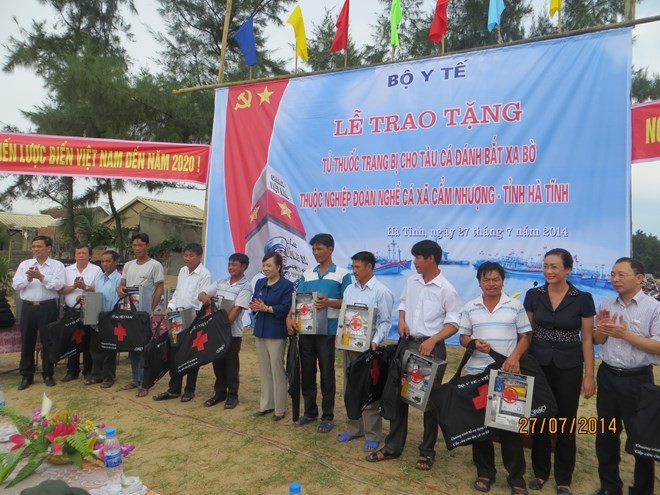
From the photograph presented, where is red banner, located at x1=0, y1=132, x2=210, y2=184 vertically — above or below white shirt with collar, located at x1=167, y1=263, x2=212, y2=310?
above

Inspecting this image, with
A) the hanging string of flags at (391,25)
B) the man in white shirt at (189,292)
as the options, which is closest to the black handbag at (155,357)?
the man in white shirt at (189,292)

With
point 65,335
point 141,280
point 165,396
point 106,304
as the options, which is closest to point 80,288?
point 106,304

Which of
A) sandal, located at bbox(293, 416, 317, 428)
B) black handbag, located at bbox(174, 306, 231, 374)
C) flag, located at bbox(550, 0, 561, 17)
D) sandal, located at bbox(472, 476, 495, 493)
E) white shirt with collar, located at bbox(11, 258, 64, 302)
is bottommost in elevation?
sandal, located at bbox(472, 476, 495, 493)

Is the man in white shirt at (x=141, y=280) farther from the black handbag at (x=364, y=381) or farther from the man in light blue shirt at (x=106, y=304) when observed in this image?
the black handbag at (x=364, y=381)

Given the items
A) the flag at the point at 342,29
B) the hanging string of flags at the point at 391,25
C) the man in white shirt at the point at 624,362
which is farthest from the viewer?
the flag at the point at 342,29

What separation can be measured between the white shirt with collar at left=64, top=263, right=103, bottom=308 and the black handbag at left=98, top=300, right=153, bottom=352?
49cm

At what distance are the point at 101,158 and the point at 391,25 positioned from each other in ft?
12.3

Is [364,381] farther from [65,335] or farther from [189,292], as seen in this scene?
[65,335]

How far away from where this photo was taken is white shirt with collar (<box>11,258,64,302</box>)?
4.48 meters

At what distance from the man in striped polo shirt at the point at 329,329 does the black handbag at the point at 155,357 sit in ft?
4.62

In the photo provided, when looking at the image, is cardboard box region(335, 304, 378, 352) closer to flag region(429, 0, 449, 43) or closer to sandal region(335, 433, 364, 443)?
sandal region(335, 433, 364, 443)

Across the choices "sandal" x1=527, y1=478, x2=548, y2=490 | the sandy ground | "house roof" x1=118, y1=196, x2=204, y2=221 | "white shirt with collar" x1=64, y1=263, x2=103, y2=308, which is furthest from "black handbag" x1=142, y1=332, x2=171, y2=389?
"house roof" x1=118, y1=196, x2=204, y2=221

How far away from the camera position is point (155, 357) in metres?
4.21

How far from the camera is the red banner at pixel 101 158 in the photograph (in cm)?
573
